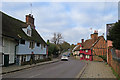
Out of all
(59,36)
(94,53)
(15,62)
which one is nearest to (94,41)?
(94,53)

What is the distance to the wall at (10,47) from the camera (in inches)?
757

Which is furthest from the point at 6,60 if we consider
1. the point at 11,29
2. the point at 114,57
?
the point at 114,57

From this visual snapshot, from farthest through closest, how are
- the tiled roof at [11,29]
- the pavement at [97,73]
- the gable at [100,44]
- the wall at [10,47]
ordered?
the gable at [100,44], the tiled roof at [11,29], the wall at [10,47], the pavement at [97,73]

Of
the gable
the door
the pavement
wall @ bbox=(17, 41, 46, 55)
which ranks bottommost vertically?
the pavement

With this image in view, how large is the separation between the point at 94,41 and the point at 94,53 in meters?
4.63

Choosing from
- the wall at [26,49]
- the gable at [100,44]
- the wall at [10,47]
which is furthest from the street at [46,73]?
the gable at [100,44]

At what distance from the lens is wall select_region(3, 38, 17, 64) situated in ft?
63.1

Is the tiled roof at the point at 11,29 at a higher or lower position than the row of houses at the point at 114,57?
higher

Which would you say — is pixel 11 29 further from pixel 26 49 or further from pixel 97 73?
pixel 97 73

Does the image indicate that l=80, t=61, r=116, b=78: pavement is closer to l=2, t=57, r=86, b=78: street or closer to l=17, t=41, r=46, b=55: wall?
l=2, t=57, r=86, b=78: street

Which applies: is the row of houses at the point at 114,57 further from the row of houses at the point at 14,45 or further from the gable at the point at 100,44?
the gable at the point at 100,44

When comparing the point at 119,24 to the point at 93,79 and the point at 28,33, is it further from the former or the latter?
the point at 28,33

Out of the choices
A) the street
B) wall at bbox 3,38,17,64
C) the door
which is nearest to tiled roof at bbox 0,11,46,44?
wall at bbox 3,38,17,64

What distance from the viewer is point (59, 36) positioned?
6994 centimetres
